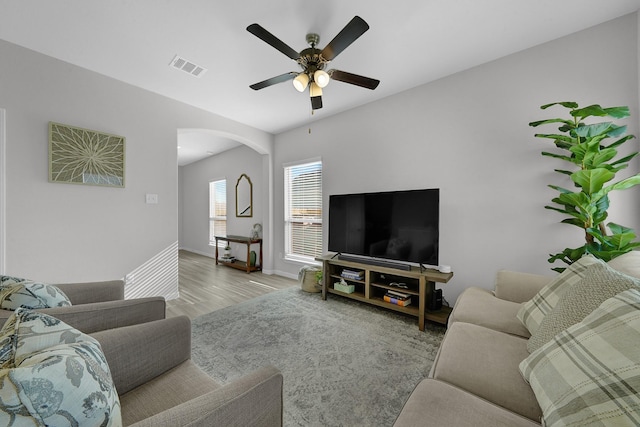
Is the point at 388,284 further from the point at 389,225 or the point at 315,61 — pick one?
the point at 315,61

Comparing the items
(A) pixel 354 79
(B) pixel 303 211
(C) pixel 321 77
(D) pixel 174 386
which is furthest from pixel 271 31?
(B) pixel 303 211

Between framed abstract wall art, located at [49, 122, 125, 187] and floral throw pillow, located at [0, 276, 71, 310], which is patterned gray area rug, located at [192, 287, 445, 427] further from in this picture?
framed abstract wall art, located at [49, 122, 125, 187]

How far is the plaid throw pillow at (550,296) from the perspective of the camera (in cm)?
121

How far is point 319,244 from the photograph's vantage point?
Answer: 3955mm

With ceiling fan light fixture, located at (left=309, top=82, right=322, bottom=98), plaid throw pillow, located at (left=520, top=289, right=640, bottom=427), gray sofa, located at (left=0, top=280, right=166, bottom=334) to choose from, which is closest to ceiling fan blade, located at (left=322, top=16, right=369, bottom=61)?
ceiling fan light fixture, located at (left=309, top=82, right=322, bottom=98)

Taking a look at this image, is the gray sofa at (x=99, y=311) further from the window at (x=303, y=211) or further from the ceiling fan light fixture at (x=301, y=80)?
the window at (x=303, y=211)

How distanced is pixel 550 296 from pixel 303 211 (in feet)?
10.8

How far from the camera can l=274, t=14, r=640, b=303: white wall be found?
75.3 inches

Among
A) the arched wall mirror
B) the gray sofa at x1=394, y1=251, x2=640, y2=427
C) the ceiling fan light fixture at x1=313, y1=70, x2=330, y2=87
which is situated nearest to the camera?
the gray sofa at x1=394, y1=251, x2=640, y2=427

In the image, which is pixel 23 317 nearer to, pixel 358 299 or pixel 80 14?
pixel 80 14

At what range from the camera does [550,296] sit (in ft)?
4.18

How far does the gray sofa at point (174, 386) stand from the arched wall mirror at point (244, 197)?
4161 mm

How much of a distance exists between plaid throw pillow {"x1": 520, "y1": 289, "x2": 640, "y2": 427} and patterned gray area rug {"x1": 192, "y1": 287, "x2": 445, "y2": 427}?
91 cm

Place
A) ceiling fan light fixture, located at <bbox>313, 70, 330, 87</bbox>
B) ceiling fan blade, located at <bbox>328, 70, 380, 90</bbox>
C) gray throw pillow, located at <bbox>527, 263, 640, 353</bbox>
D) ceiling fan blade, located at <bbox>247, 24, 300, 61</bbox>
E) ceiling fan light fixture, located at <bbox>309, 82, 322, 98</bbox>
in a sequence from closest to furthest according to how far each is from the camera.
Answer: gray throw pillow, located at <bbox>527, 263, 640, 353</bbox> < ceiling fan blade, located at <bbox>247, 24, 300, 61</bbox> < ceiling fan light fixture, located at <bbox>313, 70, 330, 87</bbox> < ceiling fan blade, located at <bbox>328, 70, 380, 90</bbox> < ceiling fan light fixture, located at <bbox>309, 82, 322, 98</bbox>
